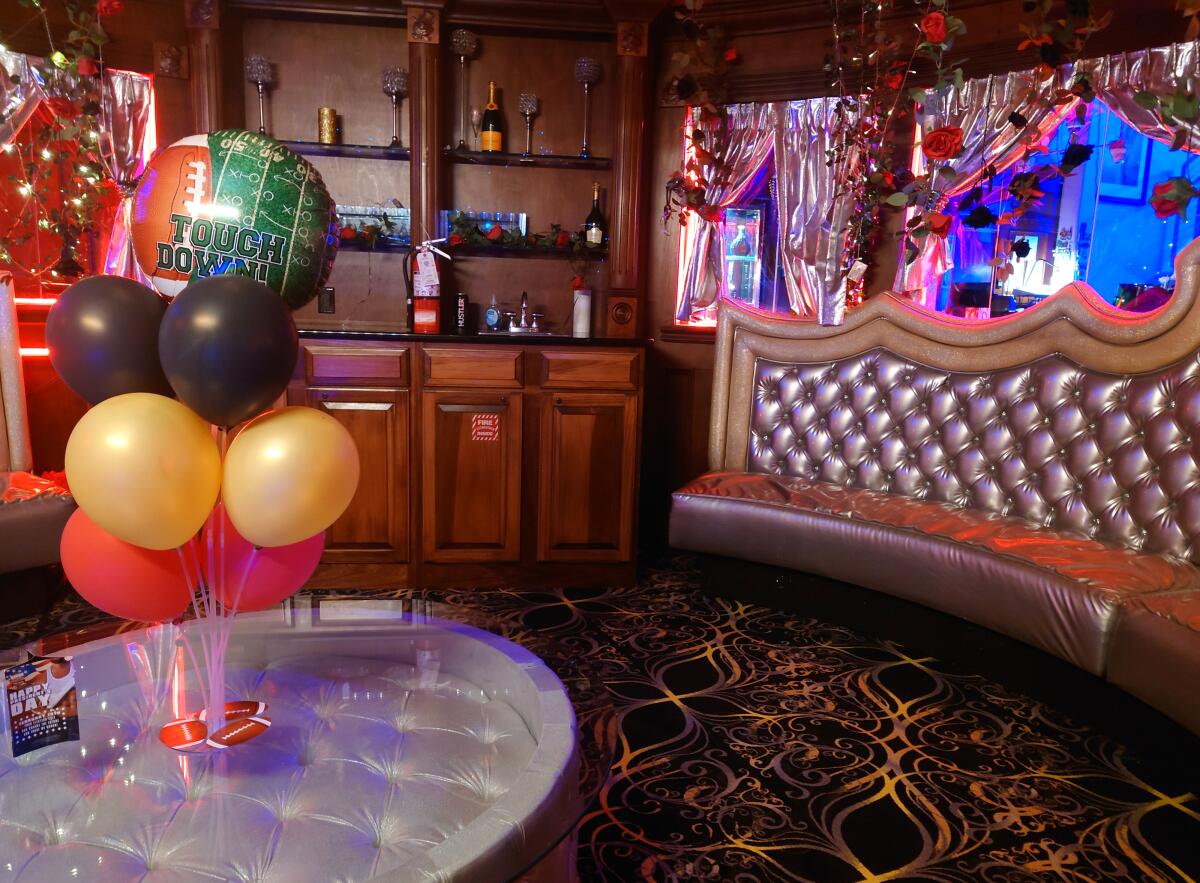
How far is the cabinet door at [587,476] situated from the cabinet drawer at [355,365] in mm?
653

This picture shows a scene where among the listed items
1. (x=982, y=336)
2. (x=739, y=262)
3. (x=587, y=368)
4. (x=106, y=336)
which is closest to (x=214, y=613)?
(x=106, y=336)

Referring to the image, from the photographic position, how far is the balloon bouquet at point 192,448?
1477mm

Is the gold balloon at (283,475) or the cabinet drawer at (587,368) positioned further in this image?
the cabinet drawer at (587,368)

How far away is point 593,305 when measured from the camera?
4.48 meters

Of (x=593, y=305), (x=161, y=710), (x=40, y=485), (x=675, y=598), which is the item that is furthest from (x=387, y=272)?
(x=161, y=710)

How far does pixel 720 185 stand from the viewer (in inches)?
173

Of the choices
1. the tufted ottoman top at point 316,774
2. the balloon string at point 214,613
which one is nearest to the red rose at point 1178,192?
the tufted ottoman top at point 316,774

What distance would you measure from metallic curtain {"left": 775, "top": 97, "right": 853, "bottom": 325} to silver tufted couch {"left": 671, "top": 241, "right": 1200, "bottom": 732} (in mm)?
530

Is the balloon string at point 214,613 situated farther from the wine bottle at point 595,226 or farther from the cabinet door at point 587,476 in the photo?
the wine bottle at point 595,226

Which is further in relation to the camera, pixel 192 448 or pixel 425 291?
pixel 425 291

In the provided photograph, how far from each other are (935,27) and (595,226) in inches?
67.7

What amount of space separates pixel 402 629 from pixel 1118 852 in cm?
175

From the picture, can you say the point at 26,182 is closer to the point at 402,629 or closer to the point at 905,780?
the point at 402,629

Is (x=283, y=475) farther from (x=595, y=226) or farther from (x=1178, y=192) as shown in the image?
(x=595, y=226)
